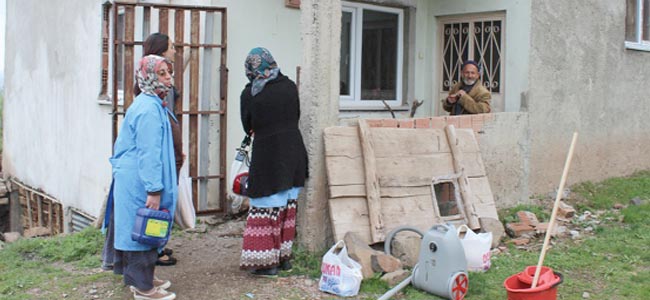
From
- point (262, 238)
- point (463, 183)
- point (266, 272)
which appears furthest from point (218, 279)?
point (463, 183)

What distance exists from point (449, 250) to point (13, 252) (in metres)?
4.30

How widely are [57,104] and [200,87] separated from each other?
171 inches

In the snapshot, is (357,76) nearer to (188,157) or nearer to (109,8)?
(188,157)

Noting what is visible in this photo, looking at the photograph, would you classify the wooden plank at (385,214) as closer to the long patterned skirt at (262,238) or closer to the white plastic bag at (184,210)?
the long patterned skirt at (262,238)

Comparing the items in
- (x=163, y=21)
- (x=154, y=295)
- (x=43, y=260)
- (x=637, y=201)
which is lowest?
(x=43, y=260)

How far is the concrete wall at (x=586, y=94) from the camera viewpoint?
28.4 feet

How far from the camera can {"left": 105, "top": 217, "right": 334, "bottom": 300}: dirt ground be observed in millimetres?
5625

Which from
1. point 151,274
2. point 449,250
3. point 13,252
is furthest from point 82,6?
point 449,250

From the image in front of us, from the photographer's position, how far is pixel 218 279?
19.6 feet

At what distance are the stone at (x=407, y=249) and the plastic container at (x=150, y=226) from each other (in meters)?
2.07

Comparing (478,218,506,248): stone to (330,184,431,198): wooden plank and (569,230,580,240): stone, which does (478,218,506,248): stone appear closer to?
(330,184,431,198): wooden plank

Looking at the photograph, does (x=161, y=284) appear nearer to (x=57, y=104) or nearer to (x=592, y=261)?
(x=592, y=261)

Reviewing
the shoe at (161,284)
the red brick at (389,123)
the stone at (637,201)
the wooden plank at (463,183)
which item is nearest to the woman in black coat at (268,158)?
the shoe at (161,284)

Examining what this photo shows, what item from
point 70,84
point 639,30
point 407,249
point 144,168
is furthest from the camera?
point 70,84
